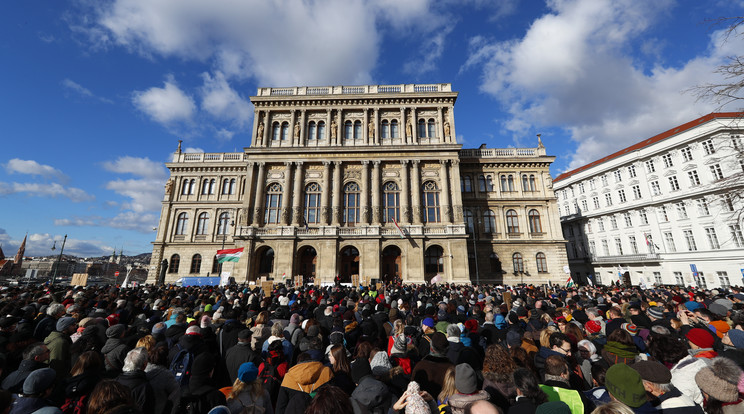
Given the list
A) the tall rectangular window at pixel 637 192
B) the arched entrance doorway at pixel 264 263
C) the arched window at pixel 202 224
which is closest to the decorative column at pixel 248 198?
the arched entrance doorway at pixel 264 263

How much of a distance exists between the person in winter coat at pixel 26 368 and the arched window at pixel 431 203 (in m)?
28.7

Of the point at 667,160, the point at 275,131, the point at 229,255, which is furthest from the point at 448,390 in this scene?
the point at 667,160

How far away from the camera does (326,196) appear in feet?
101

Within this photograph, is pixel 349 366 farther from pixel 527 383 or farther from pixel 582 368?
pixel 582 368

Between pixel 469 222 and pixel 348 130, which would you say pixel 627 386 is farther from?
pixel 348 130

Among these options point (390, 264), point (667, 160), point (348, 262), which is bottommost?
point (390, 264)

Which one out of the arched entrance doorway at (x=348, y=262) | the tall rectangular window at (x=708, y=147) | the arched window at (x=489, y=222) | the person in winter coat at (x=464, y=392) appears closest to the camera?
the person in winter coat at (x=464, y=392)

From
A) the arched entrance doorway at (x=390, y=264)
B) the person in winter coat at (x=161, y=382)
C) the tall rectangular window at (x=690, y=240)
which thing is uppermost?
the tall rectangular window at (x=690, y=240)

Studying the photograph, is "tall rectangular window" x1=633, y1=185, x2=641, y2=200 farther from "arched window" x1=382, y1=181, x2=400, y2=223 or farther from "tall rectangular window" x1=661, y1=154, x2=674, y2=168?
"arched window" x1=382, y1=181, x2=400, y2=223

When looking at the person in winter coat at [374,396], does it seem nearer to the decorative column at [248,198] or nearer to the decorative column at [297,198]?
the decorative column at [297,198]

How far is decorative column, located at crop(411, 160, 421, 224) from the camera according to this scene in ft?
98.5

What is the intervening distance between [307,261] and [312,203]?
20.1ft

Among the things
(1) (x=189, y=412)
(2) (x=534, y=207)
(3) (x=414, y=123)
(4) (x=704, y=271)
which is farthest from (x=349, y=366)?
(4) (x=704, y=271)

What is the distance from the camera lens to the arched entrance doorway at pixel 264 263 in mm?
29436
